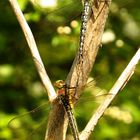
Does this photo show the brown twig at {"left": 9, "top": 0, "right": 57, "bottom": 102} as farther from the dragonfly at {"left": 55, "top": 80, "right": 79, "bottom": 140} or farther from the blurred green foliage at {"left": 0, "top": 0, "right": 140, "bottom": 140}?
Answer: the blurred green foliage at {"left": 0, "top": 0, "right": 140, "bottom": 140}

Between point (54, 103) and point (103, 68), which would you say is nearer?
point (54, 103)

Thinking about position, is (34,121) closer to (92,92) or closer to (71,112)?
(92,92)

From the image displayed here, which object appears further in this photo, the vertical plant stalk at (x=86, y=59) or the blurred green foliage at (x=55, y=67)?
the blurred green foliage at (x=55, y=67)

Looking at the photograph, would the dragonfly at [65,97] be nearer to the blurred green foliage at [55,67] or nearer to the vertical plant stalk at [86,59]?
the vertical plant stalk at [86,59]

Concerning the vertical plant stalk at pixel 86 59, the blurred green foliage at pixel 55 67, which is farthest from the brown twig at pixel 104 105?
the blurred green foliage at pixel 55 67

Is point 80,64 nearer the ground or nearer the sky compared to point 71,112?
nearer the sky

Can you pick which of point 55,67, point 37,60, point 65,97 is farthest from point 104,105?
point 55,67

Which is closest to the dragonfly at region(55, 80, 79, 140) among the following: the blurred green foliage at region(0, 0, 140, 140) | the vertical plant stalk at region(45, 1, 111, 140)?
the vertical plant stalk at region(45, 1, 111, 140)

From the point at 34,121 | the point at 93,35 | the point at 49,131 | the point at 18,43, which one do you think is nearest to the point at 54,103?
the point at 49,131
